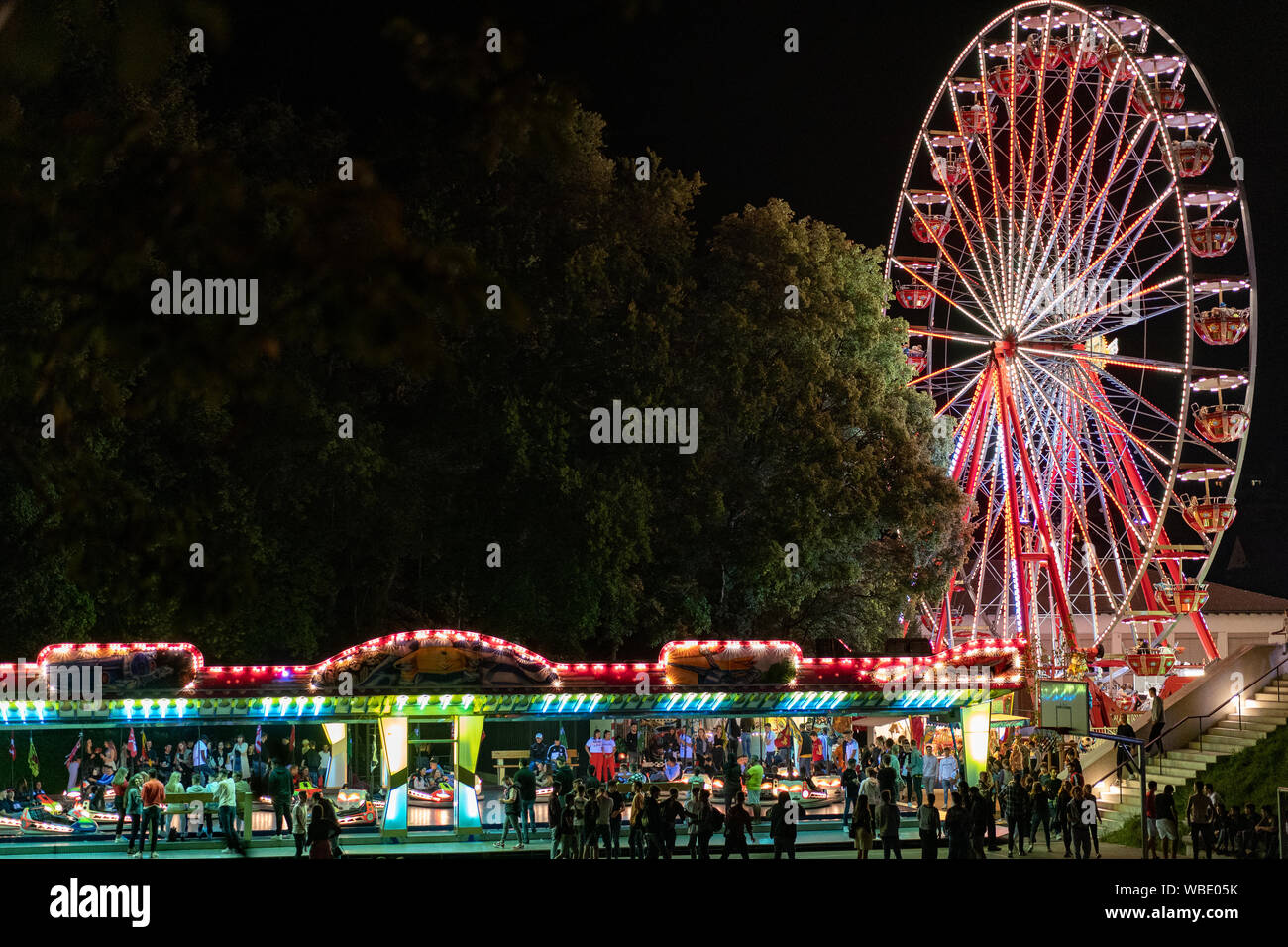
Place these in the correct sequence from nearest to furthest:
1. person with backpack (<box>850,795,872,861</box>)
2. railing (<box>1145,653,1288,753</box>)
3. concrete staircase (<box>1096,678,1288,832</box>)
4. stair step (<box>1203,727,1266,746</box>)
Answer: person with backpack (<box>850,795,872,861</box>)
concrete staircase (<box>1096,678,1288,832</box>)
stair step (<box>1203,727,1266,746</box>)
railing (<box>1145,653,1288,753</box>)

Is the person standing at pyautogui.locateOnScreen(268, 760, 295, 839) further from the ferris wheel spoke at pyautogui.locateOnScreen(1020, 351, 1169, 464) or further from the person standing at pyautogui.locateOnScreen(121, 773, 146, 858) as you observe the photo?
the ferris wheel spoke at pyautogui.locateOnScreen(1020, 351, 1169, 464)

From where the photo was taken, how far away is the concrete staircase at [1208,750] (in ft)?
95.5

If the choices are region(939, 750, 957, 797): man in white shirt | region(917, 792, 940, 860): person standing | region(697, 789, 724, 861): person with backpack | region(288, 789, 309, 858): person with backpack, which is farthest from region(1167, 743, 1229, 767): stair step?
region(288, 789, 309, 858): person with backpack

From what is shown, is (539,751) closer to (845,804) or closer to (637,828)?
(637,828)

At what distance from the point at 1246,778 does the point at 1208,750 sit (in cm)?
211

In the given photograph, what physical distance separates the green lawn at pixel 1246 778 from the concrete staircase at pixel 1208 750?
22 cm

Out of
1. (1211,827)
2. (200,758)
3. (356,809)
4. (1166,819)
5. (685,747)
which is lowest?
(1211,827)

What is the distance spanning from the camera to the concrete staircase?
1146 inches

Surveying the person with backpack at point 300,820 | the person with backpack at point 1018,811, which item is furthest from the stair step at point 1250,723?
the person with backpack at point 300,820

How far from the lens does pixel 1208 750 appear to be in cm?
3003

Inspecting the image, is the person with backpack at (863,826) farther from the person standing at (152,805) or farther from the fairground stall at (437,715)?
the person standing at (152,805)

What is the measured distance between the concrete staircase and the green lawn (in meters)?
0.22

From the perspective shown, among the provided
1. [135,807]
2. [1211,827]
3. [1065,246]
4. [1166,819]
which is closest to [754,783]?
[1166,819]

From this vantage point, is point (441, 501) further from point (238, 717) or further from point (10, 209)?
point (10, 209)
